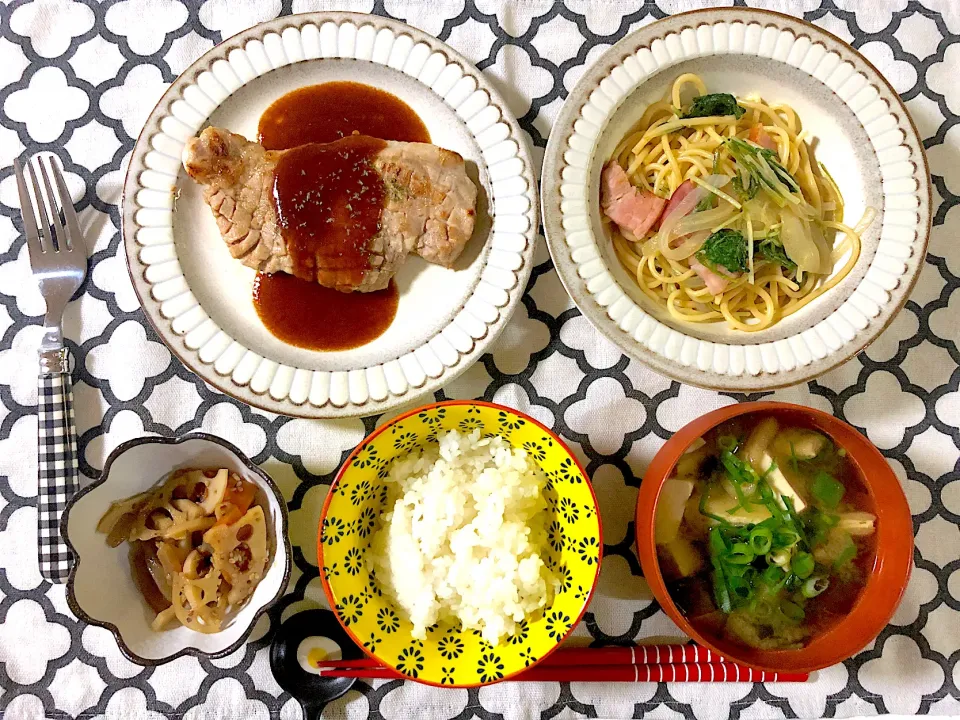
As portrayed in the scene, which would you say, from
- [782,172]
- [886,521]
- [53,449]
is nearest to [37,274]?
[53,449]

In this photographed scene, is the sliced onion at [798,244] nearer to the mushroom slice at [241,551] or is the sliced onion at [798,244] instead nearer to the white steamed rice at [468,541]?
the white steamed rice at [468,541]

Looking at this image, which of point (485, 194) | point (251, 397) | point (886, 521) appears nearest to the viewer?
point (886, 521)

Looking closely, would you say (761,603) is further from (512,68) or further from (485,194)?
(512,68)

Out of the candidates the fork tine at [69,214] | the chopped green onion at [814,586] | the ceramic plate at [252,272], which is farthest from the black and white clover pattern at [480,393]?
the chopped green onion at [814,586]

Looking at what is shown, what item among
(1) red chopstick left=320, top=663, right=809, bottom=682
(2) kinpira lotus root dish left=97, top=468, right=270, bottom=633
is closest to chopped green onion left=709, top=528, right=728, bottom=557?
(1) red chopstick left=320, top=663, right=809, bottom=682

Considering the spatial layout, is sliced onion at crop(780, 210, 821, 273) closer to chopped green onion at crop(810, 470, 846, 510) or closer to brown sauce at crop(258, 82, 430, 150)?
chopped green onion at crop(810, 470, 846, 510)

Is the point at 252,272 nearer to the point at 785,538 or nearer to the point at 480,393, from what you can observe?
the point at 480,393
